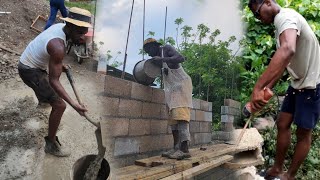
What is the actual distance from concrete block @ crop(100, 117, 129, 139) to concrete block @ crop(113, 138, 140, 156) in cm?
3

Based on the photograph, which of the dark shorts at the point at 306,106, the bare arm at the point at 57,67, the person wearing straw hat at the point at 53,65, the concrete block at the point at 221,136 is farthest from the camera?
the dark shorts at the point at 306,106

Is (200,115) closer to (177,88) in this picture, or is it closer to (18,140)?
(177,88)

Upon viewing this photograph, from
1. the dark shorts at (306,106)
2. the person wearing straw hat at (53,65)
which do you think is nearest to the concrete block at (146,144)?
the person wearing straw hat at (53,65)

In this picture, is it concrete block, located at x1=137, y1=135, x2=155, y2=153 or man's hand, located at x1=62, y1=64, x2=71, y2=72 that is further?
man's hand, located at x1=62, y1=64, x2=71, y2=72

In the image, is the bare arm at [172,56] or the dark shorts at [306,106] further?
the dark shorts at [306,106]

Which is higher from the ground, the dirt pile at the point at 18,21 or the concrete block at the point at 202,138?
the dirt pile at the point at 18,21

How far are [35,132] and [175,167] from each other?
3.12ft

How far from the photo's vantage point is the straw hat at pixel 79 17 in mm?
1881

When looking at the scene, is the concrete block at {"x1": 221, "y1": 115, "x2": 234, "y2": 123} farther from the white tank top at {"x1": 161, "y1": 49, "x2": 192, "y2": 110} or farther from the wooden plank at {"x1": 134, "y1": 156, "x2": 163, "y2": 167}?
the wooden plank at {"x1": 134, "y1": 156, "x2": 163, "y2": 167}

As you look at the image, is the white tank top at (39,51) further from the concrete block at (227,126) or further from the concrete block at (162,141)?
Result: the concrete block at (227,126)

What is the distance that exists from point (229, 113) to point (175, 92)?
33.8 inches

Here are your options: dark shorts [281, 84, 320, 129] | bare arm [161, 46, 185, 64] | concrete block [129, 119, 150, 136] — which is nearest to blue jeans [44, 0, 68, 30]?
bare arm [161, 46, 185, 64]

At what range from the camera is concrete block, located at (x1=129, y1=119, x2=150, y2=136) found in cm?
169

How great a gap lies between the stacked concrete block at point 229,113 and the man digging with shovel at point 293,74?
0.29m
